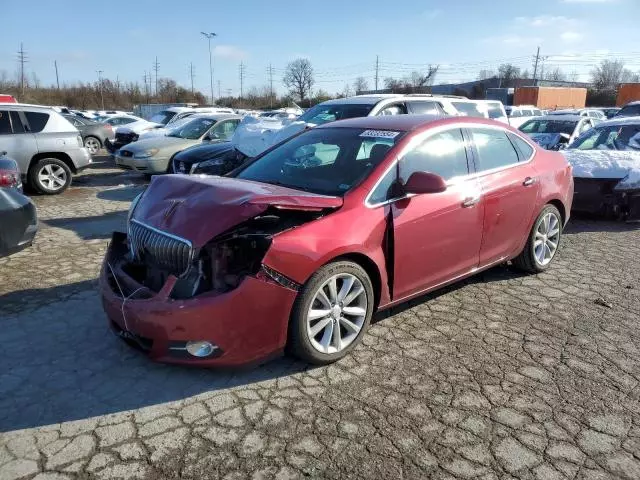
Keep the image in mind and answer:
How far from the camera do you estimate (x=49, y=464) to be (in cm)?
257

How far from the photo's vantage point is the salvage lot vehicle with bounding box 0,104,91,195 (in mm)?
9430

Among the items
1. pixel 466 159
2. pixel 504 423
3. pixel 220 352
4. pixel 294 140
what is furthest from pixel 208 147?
pixel 504 423

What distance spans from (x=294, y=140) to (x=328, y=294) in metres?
1.90

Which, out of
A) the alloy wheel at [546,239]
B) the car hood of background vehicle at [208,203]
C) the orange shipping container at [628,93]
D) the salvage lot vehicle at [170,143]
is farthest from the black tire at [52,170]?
the orange shipping container at [628,93]

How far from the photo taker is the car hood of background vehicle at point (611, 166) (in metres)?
7.49

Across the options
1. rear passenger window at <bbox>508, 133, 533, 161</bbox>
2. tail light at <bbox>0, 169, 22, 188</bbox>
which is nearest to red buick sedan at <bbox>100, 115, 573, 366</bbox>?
rear passenger window at <bbox>508, 133, 533, 161</bbox>

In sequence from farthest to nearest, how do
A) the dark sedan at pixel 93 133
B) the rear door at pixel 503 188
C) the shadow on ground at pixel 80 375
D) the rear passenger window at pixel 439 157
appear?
the dark sedan at pixel 93 133 < the rear door at pixel 503 188 < the rear passenger window at pixel 439 157 < the shadow on ground at pixel 80 375

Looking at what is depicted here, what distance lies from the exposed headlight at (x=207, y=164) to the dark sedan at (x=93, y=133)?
10127mm

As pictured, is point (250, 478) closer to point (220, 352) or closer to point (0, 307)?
point (220, 352)

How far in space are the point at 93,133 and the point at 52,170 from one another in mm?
8357

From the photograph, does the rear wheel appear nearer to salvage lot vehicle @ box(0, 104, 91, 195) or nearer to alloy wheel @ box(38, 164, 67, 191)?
salvage lot vehicle @ box(0, 104, 91, 195)

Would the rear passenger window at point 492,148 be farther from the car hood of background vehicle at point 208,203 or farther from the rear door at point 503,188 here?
the car hood of background vehicle at point 208,203

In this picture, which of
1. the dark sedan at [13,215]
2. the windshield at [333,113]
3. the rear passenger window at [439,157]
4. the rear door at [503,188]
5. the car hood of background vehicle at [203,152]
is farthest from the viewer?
the car hood of background vehicle at [203,152]

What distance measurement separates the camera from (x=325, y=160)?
430 centimetres
